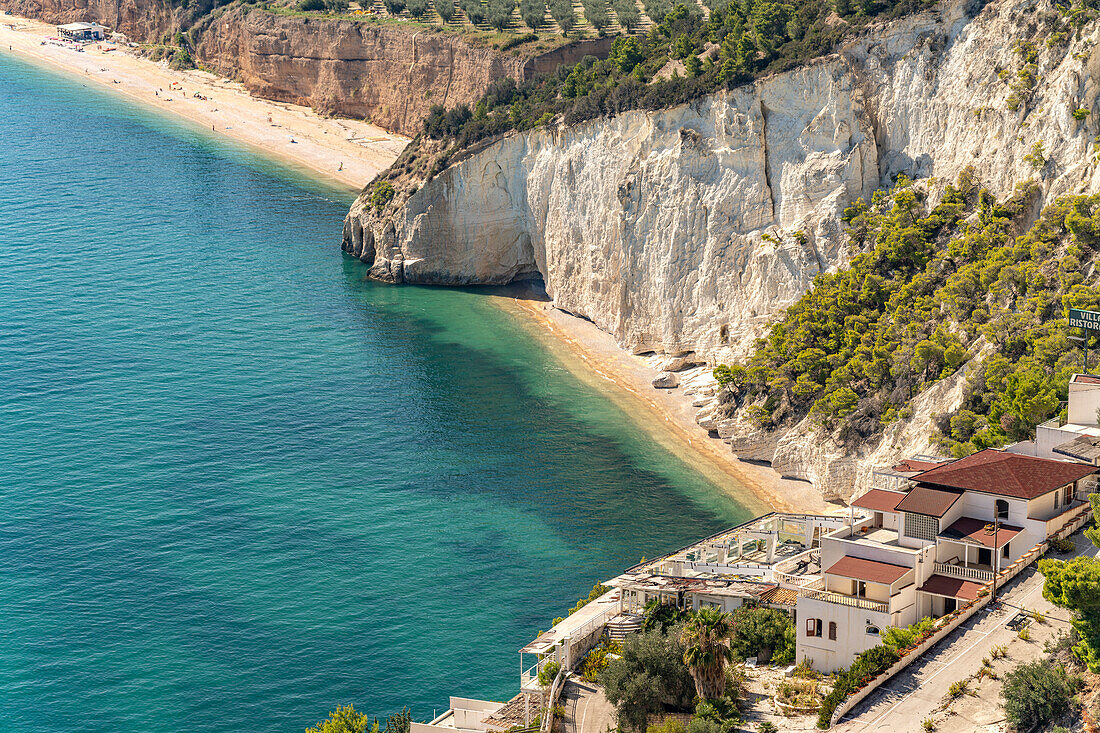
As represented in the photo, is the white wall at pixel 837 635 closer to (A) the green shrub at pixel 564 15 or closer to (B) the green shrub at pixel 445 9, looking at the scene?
(A) the green shrub at pixel 564 15

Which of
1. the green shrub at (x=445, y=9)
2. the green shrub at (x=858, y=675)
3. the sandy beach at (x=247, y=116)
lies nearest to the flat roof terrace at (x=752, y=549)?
the green shrub at (x=858, y=675)

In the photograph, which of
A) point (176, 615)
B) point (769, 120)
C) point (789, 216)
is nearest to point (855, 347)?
point (789, 216)

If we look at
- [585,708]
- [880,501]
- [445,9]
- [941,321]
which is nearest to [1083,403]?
[880,501]

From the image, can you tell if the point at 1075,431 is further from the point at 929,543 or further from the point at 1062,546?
the point at 929,543

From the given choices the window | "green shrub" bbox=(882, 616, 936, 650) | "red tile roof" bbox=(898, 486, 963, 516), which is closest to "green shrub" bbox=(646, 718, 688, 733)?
"green shrub" bbox=(882, 616, 936, 650)

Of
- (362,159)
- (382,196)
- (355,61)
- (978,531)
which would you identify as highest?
(355,61)

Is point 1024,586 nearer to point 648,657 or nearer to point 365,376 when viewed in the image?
point 648,657
